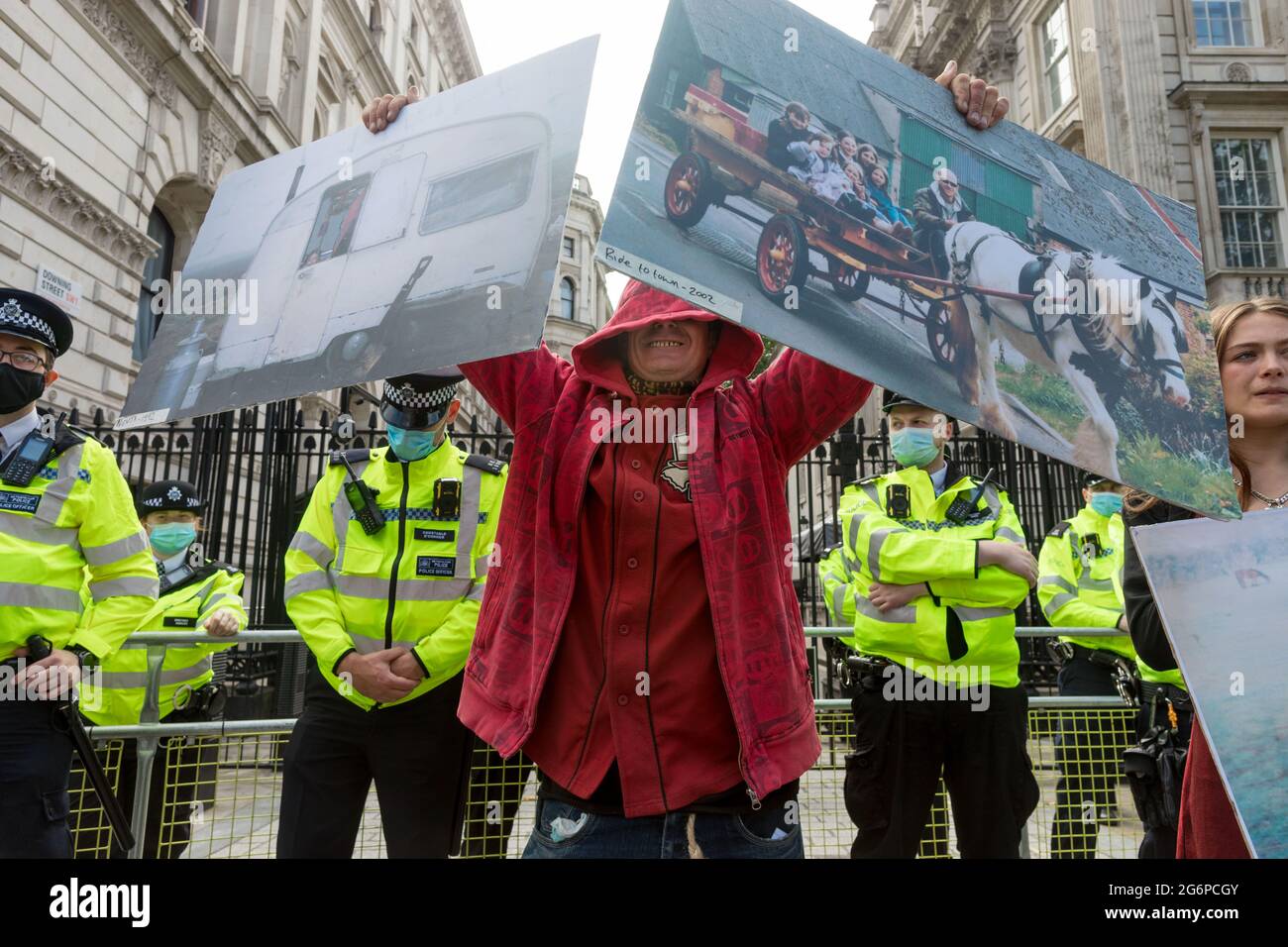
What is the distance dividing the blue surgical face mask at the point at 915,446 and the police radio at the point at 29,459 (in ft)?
12.9

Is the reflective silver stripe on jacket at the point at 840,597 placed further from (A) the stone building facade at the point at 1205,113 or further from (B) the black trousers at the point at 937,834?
(A) the stone building facade at the point at 1205,113

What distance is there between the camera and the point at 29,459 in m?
3.29

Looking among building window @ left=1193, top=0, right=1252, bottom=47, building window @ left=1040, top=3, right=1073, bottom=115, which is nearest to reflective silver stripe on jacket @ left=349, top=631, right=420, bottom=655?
building window @ left=1040, top=3, right=1073, bottom=115

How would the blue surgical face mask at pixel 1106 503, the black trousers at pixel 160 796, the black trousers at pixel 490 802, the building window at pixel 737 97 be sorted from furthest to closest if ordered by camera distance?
the blue surgical face mask at pixel 1106 503 < the black trousers at pixel 160 796 < the black trousers at pixel 490 802 < the building window at pixel 737 97

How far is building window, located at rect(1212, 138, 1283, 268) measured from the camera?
50.6 ft

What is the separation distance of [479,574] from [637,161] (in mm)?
2451

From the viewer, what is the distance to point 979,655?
372 centimetres

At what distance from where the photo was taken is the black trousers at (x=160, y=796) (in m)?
4.04

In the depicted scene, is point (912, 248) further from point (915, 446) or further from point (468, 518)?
point (915, 446)

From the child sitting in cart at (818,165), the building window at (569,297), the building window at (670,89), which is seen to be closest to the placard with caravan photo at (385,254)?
the building window at (670,89)

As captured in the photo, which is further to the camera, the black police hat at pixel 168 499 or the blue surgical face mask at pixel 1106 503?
the blue surgical face mask at pixel 1106 503

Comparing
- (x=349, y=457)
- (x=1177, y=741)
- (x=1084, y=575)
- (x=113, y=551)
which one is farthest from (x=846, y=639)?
(x=113, y=551)

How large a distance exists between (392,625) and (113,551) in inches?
48.0
